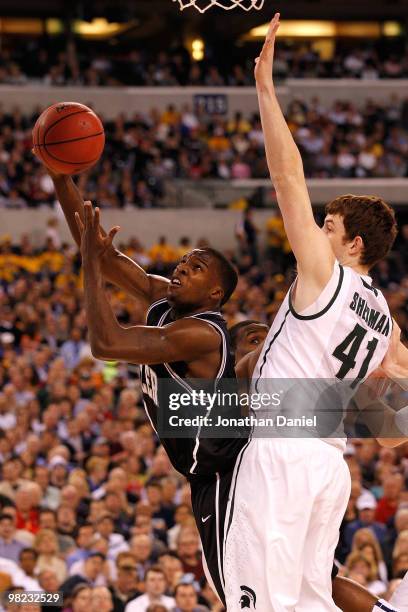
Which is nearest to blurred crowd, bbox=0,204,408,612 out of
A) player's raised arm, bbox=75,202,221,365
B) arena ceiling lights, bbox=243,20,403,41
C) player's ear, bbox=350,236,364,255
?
player's raised arm, bbox=75,202,221,365

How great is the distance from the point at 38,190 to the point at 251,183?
408 cm

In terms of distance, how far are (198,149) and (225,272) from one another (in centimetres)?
1656

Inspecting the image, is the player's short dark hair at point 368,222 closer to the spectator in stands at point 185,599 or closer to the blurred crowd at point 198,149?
the spectator in stands at point 185,599

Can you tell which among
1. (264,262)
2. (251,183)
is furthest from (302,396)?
(251,183)

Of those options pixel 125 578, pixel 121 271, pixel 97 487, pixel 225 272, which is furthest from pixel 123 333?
pixel 97 487

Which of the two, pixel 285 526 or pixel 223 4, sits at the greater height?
pixel 223 4

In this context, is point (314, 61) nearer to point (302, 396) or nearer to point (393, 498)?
point (393, 498)

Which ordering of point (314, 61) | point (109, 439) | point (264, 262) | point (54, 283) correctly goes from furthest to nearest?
point (314, 61) → point (264, 262) → point (54, 283) → point (109, 439)

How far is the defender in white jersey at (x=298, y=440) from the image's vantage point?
3.86 m

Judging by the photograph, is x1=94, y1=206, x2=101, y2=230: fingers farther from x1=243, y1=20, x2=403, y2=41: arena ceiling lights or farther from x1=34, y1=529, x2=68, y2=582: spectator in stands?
x1=243, y1=20, x2=403, y2=41: arena ceiling lights

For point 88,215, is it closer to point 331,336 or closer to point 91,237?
point 91,237

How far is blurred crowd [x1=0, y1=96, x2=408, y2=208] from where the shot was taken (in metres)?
18.7

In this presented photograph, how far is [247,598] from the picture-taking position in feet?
13.0

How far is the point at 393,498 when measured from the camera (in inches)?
381
